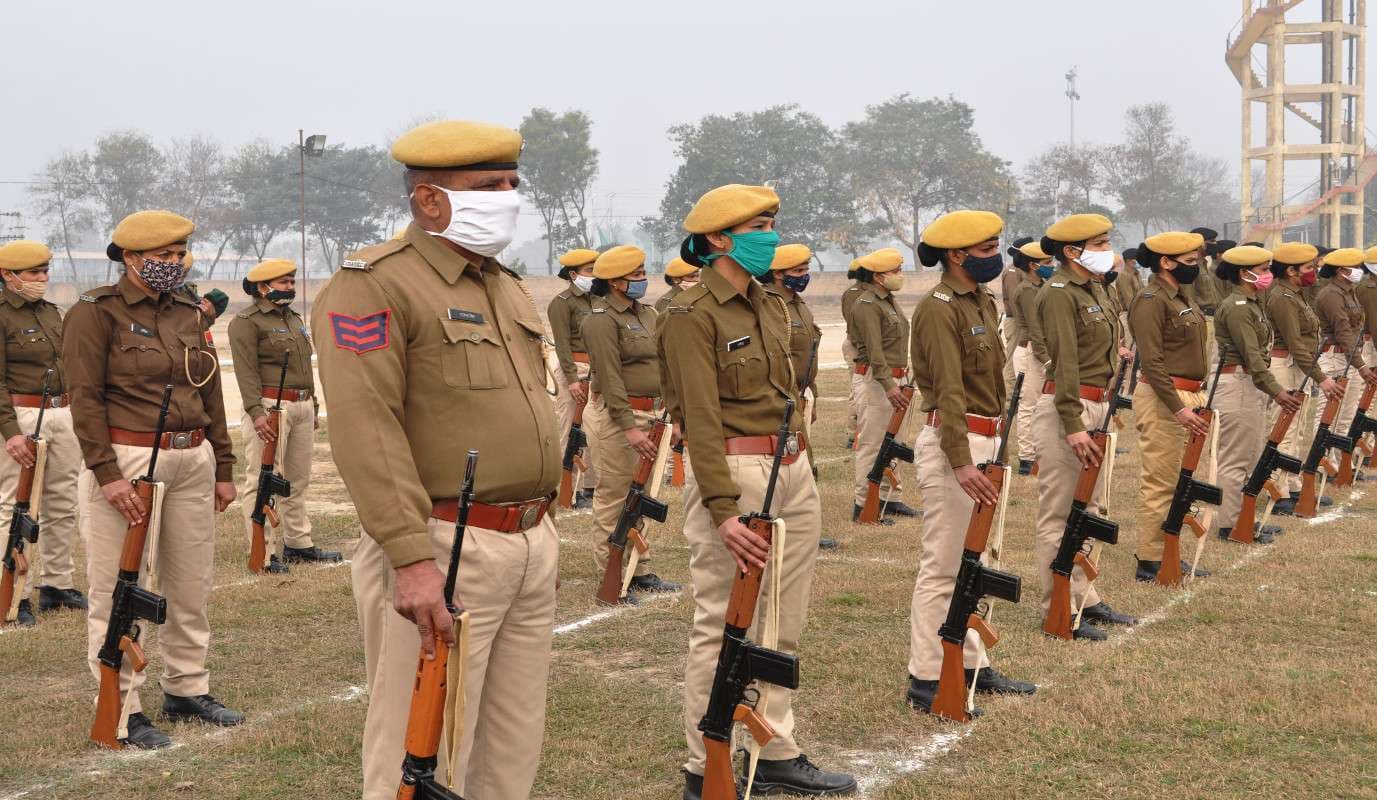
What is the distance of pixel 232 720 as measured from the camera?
6.35 metres

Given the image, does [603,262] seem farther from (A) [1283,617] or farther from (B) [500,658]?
(B) [500,658]

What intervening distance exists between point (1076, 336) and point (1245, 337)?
3115 millimetres

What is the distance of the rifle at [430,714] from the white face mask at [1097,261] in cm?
535

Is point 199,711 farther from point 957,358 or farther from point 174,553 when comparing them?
point 957,358

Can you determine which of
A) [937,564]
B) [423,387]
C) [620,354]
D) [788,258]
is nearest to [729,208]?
[423,387]

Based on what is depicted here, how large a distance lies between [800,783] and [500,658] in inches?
78.6

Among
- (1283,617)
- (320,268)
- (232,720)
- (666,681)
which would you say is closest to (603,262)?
(666,681)

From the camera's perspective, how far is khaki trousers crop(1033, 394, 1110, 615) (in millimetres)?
7844

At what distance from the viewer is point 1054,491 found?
7895mm

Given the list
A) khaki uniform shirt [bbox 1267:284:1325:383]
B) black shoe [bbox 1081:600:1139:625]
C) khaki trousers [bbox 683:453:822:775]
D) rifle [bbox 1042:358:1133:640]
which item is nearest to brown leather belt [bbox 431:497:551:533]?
khaki trousers [bbox 683:453:822:775]

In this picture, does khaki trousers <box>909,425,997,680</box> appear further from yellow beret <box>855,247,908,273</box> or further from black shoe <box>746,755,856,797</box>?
yellow beret <box>855,247,908,273</box>

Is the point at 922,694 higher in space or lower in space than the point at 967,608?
lower

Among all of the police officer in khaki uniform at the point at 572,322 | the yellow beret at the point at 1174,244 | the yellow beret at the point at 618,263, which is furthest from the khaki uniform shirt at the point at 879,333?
the yellow beret at the point at 1174,244

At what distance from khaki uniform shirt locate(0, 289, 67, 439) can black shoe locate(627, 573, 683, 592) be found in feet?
12.9
